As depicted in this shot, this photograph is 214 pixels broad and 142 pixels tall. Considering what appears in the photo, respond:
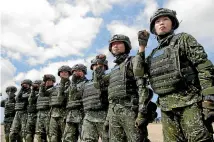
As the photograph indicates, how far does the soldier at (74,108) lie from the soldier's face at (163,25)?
396 cm

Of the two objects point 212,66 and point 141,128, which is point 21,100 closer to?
point 141,128

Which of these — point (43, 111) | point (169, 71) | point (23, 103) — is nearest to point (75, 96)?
point (43, 111)

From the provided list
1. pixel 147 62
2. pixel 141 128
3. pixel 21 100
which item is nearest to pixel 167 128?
pixel 141 128

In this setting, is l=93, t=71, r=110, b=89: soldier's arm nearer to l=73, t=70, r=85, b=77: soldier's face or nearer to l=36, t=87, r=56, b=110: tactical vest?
l=73, t=70, r=85, b=77: soldier's face

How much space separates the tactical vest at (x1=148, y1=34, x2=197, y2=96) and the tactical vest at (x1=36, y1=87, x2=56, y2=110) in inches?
233

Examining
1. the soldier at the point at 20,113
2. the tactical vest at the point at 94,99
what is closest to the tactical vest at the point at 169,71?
the tactical vest at the point at 94,99

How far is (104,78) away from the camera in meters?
7.12

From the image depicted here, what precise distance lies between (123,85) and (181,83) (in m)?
1.68

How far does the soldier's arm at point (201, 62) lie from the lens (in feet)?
13.5

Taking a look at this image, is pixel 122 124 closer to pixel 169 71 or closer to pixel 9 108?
pixel 169 71

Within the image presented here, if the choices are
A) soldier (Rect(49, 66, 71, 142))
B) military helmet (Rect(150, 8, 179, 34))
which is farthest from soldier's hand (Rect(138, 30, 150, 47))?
soldier (Rect(49, 66, 71, 142))

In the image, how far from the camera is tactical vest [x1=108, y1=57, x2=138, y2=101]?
19.7 ft

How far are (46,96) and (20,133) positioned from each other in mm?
2906

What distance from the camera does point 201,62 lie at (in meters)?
4.32
